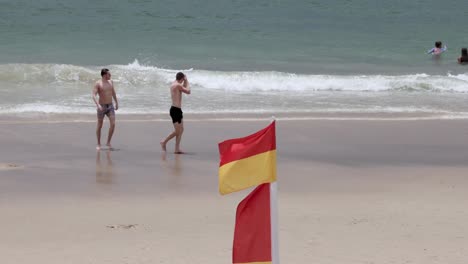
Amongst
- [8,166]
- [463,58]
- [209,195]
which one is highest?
[463,58]

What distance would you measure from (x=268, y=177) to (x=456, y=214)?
16.2ft

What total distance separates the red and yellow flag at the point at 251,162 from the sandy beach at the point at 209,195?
9.41ft

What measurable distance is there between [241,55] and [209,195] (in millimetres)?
18223

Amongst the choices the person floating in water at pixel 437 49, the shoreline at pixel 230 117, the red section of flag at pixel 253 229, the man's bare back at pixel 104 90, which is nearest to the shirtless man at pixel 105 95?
the man's bare back at pixel 104 90

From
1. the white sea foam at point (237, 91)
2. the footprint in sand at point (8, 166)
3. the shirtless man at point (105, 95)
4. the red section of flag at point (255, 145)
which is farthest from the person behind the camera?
the white sea foam at point (237, 91)

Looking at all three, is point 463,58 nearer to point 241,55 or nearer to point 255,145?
point 241,55

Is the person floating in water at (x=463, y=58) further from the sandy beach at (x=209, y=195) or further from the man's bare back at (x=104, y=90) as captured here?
the man's bare back at (x=104, y=90)

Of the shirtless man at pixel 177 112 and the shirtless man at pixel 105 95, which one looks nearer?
the shirtless man at pixel 177 112

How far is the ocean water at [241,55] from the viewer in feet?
63.4

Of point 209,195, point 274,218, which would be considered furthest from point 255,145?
point 209,195

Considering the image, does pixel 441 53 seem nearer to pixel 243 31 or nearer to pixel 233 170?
pixel 243 31

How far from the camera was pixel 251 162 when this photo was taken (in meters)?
5.11

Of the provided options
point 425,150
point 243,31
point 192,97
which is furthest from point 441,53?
point 425,150

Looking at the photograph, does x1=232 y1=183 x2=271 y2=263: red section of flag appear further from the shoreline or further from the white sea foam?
the white sea foam
